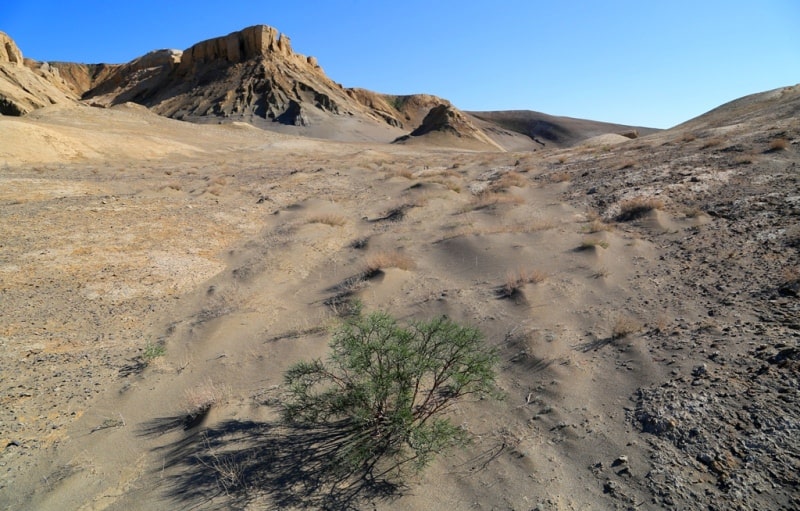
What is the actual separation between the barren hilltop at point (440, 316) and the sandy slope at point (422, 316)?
3cm

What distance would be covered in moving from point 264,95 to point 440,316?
75.3 meters

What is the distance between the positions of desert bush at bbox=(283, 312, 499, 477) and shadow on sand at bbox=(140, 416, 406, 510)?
0.09 metres

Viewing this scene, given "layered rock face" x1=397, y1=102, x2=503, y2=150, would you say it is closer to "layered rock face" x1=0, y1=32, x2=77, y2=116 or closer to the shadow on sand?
"layered rock face" x1=0, y1=32, x2=77, y2=116

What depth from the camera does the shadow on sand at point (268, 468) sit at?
3670 millimetres

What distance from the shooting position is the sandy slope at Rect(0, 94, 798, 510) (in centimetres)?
373

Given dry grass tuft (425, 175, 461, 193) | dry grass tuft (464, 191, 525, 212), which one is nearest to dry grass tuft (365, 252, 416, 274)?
dry grass tuft (464, 191, 525, 212)

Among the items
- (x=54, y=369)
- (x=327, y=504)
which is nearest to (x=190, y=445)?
(x=327, y=504)

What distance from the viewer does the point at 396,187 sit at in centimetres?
1706

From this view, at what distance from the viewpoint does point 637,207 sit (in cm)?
1013

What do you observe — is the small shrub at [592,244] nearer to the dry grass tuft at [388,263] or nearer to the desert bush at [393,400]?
the dry grass tuft at [388,263]

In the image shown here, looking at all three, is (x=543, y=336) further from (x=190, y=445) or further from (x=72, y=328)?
(x=72, y=328)

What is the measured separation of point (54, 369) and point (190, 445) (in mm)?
2648

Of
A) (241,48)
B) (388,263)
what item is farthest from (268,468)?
(241,48)

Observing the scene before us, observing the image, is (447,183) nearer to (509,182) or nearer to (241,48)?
(509,182)
